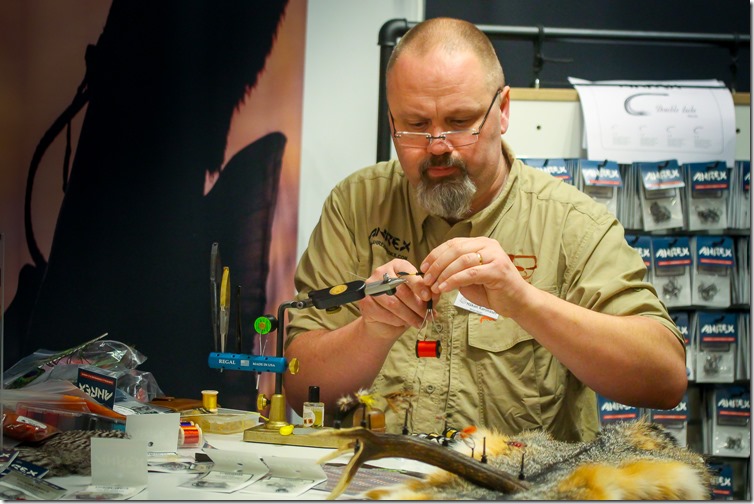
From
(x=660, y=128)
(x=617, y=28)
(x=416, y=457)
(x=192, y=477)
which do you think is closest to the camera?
(x=416, y=457)

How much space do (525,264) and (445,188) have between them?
262mm

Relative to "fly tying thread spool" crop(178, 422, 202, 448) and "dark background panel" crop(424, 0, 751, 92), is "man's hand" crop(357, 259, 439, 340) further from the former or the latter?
"dark background panel" crop(424, 0, 751, 92)

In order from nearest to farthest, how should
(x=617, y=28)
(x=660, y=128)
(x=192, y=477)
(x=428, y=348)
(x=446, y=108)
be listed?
(x=192, y=477), (x=428, y=348), (x=446, y=108), (x=660, y=128), (x=617, y=28)

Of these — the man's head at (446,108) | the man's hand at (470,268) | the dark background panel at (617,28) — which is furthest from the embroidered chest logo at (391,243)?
the dark background panel at (617,28)

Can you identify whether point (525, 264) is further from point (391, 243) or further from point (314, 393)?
point (314, 393)

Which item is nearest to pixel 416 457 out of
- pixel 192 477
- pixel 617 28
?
pixel 192 477

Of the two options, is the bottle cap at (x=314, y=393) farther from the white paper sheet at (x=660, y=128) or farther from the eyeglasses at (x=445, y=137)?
the white paper sheet at (x=660, y=128)

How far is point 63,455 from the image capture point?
122 centimetres

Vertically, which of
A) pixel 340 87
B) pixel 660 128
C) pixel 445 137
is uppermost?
pixel 340 87

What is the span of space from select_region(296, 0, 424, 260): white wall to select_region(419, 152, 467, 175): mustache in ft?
2.35

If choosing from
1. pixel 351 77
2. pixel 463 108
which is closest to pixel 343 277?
pixel 463 108

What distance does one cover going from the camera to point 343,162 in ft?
8.09

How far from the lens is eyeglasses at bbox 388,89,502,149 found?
1724 mm

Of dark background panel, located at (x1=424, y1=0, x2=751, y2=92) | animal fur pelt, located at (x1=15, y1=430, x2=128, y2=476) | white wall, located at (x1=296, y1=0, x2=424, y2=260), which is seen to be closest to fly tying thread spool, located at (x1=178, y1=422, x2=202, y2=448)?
animal fur pelt, located at (x1=15, y1=430, x2=128, y2=476)
